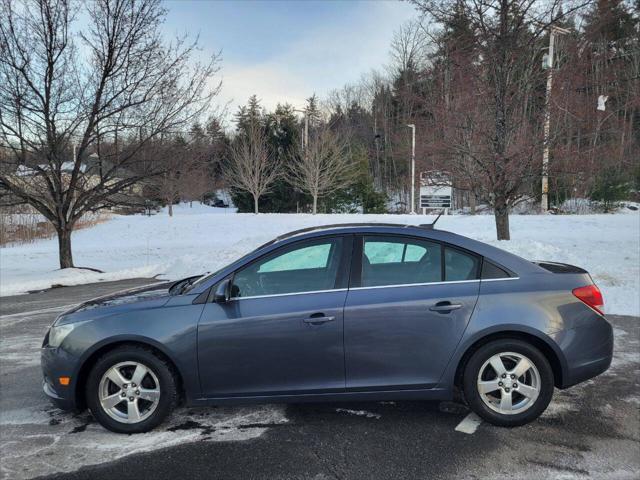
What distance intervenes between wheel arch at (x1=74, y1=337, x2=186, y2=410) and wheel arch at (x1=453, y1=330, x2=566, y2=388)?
2.13 metres

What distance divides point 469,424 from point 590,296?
54.8 inches

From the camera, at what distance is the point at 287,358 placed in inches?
136

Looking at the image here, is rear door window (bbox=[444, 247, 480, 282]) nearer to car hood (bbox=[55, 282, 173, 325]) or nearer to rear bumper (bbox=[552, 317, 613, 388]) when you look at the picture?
rear bumper (bbox=[552, 317, 613, 388])

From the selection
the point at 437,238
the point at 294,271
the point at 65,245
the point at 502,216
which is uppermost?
the point at 502,216

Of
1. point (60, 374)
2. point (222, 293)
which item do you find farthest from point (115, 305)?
point (222, 293)

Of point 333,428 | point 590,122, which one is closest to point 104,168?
point 333,428

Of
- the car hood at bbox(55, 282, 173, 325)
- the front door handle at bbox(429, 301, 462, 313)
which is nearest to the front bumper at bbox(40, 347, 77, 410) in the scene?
the car hood at bbox(55, 282, 173, 325)

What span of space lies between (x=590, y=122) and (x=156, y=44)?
1191cm

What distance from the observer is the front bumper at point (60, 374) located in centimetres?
350

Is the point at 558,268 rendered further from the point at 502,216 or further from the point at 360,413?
the point at 502,216

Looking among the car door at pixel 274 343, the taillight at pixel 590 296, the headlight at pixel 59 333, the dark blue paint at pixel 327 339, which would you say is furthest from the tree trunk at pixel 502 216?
the headlight at pixel 59 333

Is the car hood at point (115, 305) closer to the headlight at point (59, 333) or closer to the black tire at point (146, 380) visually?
the headlight at point (59, 333)

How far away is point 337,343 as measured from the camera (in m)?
3.46

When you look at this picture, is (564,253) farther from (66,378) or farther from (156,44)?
(156,44)
